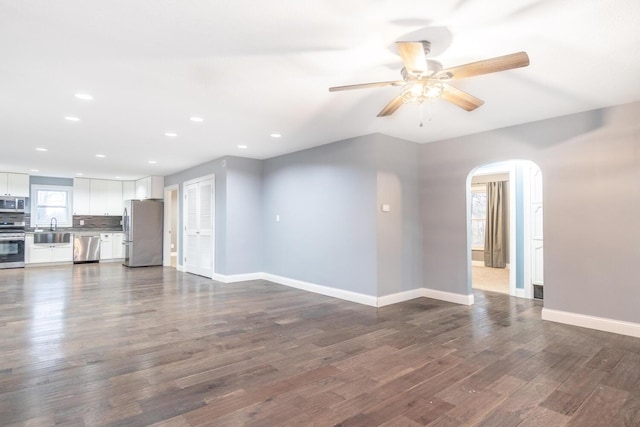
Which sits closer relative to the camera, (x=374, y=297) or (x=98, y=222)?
(x=374, y=297)

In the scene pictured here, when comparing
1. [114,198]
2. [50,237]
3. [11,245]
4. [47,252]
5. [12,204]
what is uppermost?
[114,198]

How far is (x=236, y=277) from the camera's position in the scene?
652 centimetres

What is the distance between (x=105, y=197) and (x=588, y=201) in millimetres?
11315

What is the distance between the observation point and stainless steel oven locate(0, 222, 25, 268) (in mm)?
8435

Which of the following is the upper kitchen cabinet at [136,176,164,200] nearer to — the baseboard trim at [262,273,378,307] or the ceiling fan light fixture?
the baseboard trim at [262,273,378,307]

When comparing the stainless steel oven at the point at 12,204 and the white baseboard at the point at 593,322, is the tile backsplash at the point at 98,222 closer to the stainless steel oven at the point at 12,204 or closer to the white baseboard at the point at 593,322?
the stainless steel oven at the point at 12,204

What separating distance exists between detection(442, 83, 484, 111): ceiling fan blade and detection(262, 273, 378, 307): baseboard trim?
276 centimetres

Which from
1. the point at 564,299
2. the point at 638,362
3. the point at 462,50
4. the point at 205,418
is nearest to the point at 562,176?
the point at 564,299

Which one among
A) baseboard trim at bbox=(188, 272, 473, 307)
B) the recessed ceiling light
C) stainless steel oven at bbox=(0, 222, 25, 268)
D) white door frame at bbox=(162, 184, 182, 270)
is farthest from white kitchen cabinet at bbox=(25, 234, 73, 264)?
the recessed ceiling light

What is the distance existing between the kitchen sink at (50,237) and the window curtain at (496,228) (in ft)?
36.3

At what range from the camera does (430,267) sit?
5336mm

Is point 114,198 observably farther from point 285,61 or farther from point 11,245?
point 285,61

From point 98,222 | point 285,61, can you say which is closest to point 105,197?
point 98,222

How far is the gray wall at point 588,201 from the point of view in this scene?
3592 millimetres
